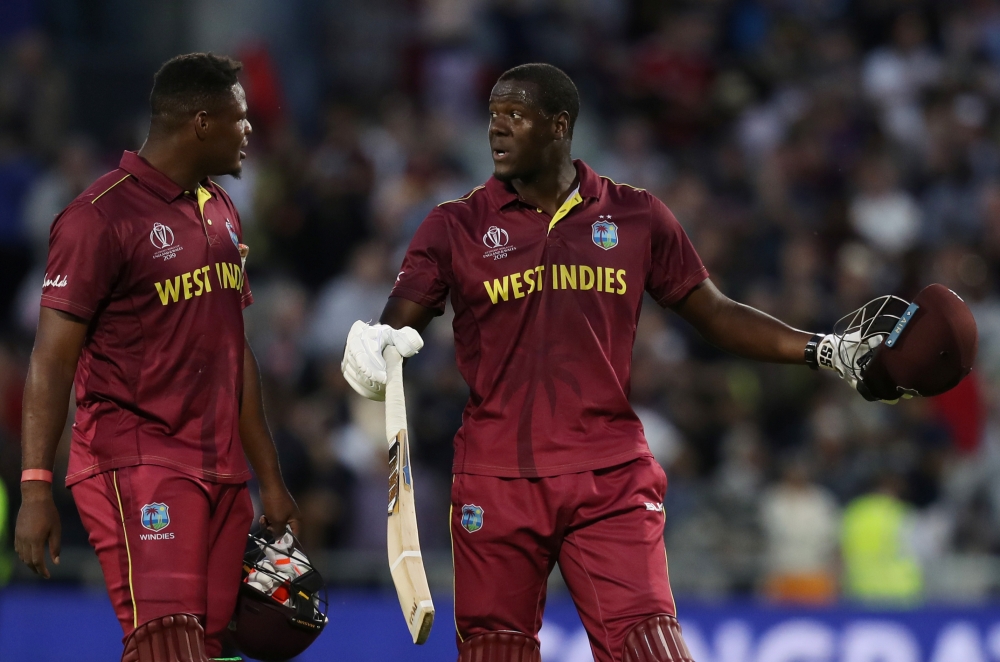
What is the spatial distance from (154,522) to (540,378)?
138 cm

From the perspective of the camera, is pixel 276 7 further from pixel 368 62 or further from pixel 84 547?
pixel 84 547

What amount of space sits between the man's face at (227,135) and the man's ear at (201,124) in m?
0.02

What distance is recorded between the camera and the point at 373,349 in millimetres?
5410

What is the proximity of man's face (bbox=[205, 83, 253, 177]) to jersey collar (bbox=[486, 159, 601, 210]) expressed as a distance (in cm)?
89

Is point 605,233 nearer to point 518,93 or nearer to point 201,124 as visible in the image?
point 518,93

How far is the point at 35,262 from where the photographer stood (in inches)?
490

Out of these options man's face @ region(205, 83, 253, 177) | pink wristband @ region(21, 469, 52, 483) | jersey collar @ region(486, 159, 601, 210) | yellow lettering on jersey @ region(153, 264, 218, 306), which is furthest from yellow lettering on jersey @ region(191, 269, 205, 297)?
jersey collar @ region(486, 159, 601, 210)

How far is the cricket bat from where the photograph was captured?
530 cm

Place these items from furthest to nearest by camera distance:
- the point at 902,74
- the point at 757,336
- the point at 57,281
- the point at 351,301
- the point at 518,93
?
the point at 902,74 → the point at 351,301 → the point at 757,336 → the point at 518,93 → the point at 57,281

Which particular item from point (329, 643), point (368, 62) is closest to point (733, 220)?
point (368, 62)

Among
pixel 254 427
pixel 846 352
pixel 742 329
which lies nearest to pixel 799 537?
pixel 742 329

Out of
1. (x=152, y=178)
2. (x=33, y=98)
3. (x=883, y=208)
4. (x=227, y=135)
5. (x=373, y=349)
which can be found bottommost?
(x=373, y=349)

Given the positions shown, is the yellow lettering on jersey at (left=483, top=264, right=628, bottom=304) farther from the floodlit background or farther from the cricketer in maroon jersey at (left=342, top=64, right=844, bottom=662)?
the floodlit background

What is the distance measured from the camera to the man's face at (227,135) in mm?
5453
